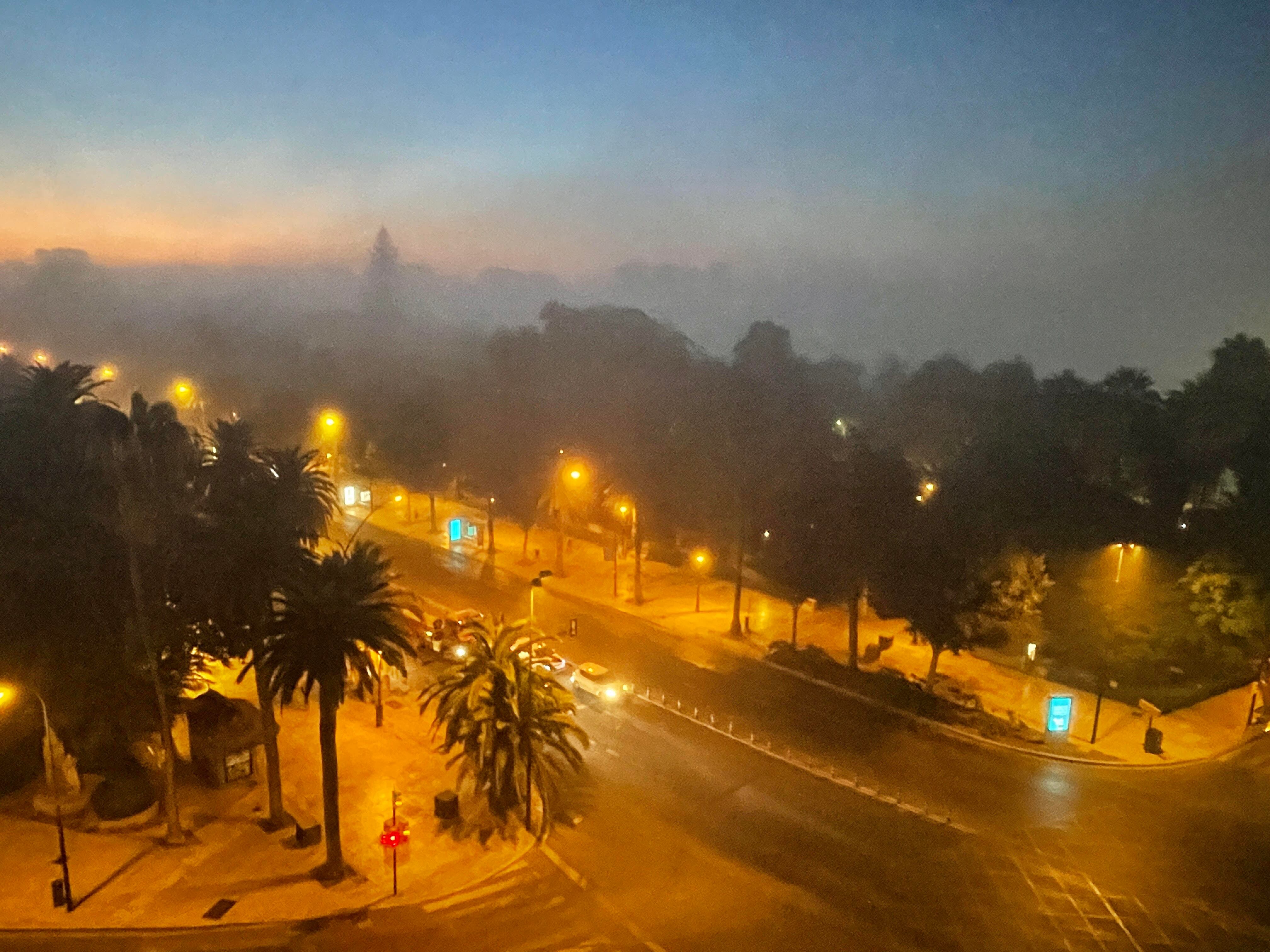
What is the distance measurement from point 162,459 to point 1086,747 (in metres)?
31.8

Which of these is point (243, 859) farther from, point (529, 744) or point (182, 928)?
point (529, 744)

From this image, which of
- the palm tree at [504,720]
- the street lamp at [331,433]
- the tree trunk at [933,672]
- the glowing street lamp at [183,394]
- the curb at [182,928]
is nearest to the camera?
the curb at [182,928]

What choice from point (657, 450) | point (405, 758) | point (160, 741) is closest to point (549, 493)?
point (657, 450)

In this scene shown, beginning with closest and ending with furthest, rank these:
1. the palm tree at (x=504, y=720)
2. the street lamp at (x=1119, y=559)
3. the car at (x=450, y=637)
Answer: the palm tree at (x=504, y=720)
the car at (x=450, y=637)
the street lamp at (x=1119, y=559)

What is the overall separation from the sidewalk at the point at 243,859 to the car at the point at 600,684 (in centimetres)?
767

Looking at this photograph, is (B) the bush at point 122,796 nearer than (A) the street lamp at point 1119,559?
Yes

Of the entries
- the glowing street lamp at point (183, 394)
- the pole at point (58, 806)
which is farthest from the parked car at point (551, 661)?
the glowing street lamp at point (183, 394)

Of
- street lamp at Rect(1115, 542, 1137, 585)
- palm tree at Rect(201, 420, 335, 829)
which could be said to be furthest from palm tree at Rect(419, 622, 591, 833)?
street lamp at Rect(1115, 542, 1137, 585)

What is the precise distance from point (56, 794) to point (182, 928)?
5240 mm

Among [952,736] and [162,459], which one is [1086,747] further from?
[162,459]

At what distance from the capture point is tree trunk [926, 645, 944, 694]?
32.8 meters

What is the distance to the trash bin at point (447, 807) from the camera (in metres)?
23.9

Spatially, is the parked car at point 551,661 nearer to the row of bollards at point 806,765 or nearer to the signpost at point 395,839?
the row of bollards at point 806,765

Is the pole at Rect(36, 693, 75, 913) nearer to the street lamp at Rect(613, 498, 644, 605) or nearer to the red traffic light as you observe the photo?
the red traffic light
